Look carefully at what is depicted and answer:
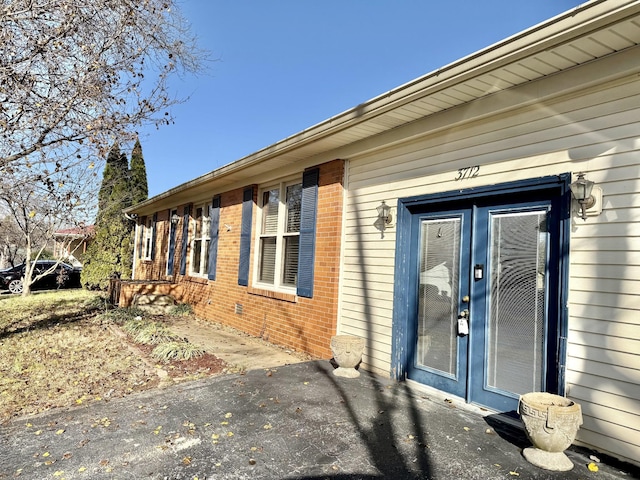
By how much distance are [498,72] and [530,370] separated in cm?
252

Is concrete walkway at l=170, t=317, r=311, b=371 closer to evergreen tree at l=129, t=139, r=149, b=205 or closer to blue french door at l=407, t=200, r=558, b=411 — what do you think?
blue french door at l=407, t=200, r=558, b=411

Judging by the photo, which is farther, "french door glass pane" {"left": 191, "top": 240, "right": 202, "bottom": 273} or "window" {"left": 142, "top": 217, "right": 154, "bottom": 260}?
"window" {"left": 142, "top": 217, "right": 154, "bottom": 260}

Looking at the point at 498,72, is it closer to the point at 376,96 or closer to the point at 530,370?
the point at 376,96

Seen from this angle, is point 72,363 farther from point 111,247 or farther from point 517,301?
point 111,247

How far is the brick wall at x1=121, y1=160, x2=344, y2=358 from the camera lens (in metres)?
5.60

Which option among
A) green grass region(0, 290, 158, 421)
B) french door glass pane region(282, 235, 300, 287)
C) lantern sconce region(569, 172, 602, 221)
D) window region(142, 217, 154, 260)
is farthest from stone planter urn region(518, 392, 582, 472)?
window region(142, 217, 154, 260)

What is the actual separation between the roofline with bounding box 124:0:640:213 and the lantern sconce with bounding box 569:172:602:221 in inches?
40.7

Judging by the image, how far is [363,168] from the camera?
534cm

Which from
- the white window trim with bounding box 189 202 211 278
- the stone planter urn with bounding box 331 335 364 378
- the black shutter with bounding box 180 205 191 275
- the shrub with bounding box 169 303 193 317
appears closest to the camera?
the stone planter urn with bounding box 331 335 364 378

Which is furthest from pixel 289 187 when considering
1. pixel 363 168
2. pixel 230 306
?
pixel 230 306

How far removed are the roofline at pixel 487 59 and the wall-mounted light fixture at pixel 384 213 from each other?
41.6 inches

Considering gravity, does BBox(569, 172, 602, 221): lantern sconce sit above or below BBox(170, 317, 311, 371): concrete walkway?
above

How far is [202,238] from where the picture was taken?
10117 mm

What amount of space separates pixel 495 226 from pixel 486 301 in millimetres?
723
